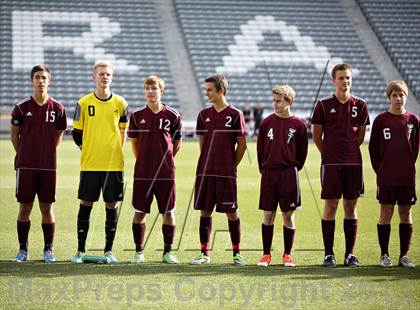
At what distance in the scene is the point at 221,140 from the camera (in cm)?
707

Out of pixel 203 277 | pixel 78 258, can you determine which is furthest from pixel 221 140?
pixel 78 258

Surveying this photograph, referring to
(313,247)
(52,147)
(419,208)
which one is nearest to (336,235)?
(313,247)

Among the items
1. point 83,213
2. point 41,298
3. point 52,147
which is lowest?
point 41,298

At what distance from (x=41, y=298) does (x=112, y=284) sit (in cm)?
65

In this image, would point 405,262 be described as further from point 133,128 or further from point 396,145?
point 133,128

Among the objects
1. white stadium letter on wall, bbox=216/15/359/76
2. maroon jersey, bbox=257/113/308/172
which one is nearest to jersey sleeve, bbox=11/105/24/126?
maroon jersey, bbox=257/113/308/172

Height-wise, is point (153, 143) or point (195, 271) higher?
point (153, 143)

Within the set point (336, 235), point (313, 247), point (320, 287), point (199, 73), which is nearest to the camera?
point (320, 287)

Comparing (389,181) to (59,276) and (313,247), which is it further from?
(59,276)

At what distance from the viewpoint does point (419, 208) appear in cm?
1131

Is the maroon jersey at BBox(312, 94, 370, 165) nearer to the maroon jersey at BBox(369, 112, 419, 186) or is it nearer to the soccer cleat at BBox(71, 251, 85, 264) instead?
the maroon jersey at BBox(369, 112, 419, 186)

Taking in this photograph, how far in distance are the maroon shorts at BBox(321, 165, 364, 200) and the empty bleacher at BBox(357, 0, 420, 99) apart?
28472 mm

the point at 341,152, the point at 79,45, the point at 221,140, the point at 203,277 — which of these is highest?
the point at 79,45

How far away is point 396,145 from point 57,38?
95.6 ft
